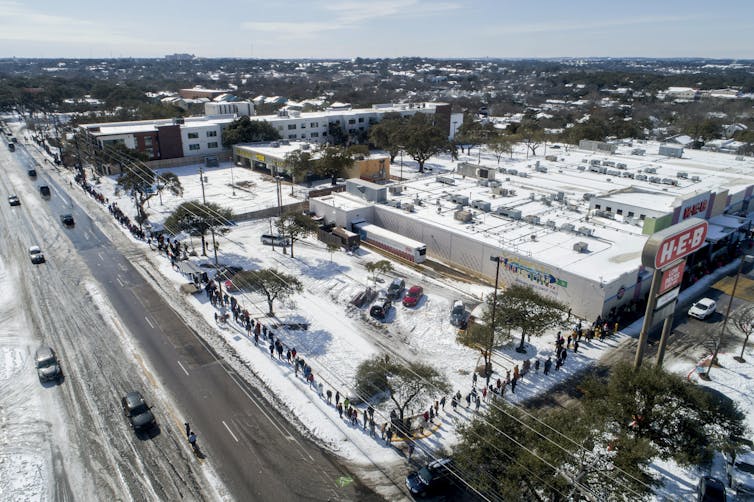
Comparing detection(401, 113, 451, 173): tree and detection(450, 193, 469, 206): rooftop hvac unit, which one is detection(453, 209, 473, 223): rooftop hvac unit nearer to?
detection(450, 193, 469, 206): rooftop hvac unit

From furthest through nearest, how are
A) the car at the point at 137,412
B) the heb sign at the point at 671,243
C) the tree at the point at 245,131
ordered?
1. the tree at the point at 245,131
2. the car at the point at 137,412
3. the heb sign at the point at 671,243

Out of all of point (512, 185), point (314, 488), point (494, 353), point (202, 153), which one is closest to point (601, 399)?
point (494, 353)

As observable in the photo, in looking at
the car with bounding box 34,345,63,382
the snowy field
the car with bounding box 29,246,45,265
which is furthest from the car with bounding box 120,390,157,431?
the car with bounding box 29,246,45,265

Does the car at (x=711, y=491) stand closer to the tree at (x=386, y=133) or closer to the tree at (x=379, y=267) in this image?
the tree at (x=379, y=267)

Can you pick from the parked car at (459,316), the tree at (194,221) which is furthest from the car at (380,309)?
the tree at (194,221)

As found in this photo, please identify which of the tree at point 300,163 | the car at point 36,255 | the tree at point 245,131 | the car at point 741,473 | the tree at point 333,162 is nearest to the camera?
the car at point 741,473

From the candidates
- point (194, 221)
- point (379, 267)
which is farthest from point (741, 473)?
point (194, 221)
